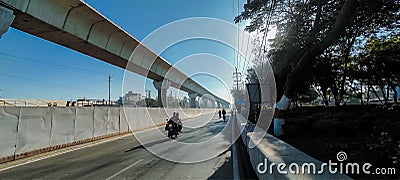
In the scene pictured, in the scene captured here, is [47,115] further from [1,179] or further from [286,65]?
[286,65]

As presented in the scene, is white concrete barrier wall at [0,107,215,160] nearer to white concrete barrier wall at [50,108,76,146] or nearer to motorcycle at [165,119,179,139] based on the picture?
white concrete barrier wall at [50,108,76,146]

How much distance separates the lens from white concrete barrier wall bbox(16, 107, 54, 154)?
1020 centimetres

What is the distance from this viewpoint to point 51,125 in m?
11.9

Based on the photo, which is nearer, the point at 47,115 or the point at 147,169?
the point at 147,169

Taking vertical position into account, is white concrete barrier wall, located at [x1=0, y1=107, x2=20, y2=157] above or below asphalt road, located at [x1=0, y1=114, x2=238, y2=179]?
above

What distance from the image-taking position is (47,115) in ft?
38.3

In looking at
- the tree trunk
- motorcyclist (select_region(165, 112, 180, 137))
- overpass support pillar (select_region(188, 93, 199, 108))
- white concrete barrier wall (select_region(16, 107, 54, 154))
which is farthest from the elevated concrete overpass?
overpass support pillar (select_region(188, 93, 199, 108))

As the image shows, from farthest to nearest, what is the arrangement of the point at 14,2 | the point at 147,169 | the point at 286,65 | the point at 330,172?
the point at 286,65 < the point at 14,2 < the point at 147,169 < the point at 330,172

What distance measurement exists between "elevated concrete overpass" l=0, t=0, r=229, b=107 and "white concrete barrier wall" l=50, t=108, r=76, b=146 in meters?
3.59

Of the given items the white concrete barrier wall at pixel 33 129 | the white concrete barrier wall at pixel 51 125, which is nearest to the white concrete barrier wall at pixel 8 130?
the white concrete barrier wall at pixel 51 125

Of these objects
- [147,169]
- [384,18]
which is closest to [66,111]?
[147,169]

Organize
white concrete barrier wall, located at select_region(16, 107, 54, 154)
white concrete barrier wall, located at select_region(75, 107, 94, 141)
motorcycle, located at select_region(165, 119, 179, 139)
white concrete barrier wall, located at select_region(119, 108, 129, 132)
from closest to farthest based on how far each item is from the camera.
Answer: white concrete barrier wall, located at select_region(16, 107, 54, 154) < white concrete barrier wall, located at select_region(75, 107, 94, 141) < motorcycle, located at select_region(165, 119, 179, 139) < white concrete barrier wall, located at select_region(119, 108, 129, 132)

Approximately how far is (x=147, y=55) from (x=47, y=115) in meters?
12.6

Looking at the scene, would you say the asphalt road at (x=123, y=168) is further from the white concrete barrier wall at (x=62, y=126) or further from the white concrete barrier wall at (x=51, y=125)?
the white concrete barrier wall at (x=62, y=126)
